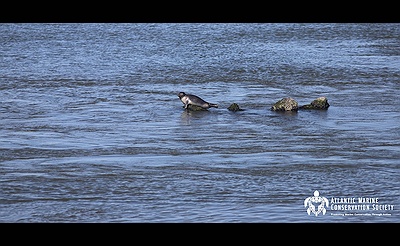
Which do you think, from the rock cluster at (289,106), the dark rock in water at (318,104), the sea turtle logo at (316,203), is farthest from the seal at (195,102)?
the sea turtle logo at (316,203)

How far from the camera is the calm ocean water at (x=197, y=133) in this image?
10414mm

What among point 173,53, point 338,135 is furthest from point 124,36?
point 338,135

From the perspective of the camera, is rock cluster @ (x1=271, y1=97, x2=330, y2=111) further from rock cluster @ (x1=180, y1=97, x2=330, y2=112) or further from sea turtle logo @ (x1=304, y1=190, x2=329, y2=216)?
sea turtle logo @ (x1=304, y1=190, x2=329, y2=216)

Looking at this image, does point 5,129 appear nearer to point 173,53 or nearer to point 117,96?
point 117,96

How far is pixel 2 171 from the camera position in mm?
11922

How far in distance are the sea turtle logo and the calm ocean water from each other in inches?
0.6

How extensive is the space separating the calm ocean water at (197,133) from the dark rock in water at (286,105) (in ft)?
0.56

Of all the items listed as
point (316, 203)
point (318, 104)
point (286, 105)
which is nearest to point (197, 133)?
point (286, 105)

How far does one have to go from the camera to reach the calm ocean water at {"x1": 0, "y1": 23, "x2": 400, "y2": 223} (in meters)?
10.4

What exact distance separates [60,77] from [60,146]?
677 cm

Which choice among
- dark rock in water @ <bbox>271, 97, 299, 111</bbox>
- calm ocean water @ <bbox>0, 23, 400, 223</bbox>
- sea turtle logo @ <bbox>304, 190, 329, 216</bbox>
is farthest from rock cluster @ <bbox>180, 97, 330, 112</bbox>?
sea turtle logo @ <bbox>304, 190, 329, 216</bbox>

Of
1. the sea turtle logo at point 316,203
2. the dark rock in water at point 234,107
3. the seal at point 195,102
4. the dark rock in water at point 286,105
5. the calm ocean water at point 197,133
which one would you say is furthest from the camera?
the seal at point 195,102

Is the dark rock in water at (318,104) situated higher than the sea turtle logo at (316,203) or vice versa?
the dark rock in water at (318,104)

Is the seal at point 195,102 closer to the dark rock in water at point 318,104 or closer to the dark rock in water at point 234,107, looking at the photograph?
the dark rock in water at point 234,107
